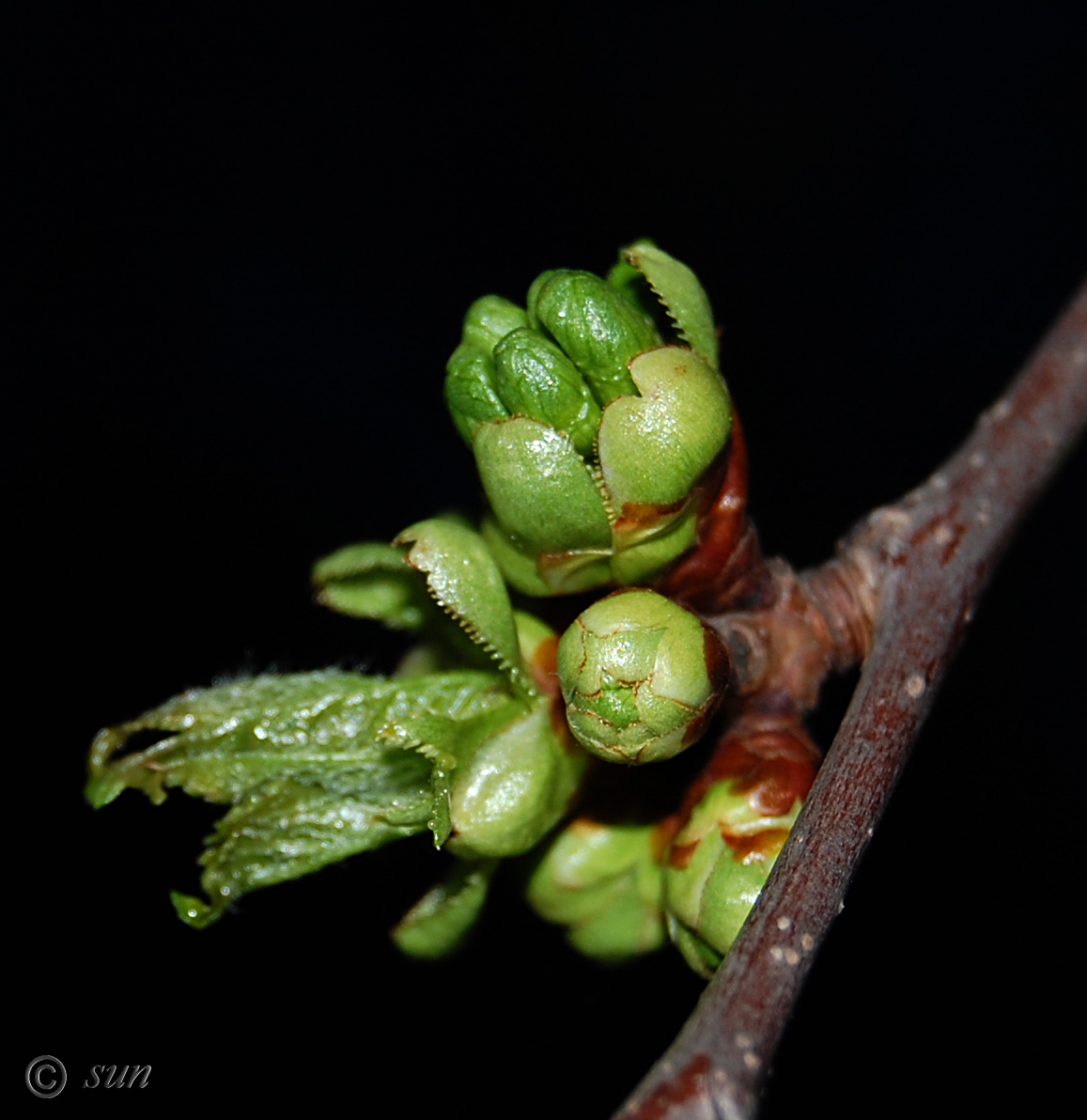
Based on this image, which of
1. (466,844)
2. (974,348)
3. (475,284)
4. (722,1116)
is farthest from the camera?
(475,284)

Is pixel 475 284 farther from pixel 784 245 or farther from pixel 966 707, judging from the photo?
pixel 966 707

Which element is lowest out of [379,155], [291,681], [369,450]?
[369,450]

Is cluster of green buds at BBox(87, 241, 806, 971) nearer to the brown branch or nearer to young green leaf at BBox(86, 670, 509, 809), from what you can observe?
young green leaf at BBox(86, 670, 509, 809)

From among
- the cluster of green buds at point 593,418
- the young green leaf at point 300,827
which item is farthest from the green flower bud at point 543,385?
the young green leaf at point 300,827

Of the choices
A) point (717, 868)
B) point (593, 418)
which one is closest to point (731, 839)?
point (717, 868)

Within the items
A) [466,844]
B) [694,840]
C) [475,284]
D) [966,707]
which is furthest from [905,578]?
[475,284]
